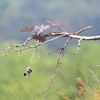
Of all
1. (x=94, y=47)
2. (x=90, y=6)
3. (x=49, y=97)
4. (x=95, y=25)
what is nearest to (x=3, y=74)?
(x=49, y=97)

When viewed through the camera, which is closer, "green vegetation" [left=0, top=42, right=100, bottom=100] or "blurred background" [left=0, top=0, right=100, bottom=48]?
"green vegetation" [left=0, top=42, right=100, bottom=100]

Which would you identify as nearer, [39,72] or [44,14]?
[39,72]

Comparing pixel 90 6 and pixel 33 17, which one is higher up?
pixel 90 6

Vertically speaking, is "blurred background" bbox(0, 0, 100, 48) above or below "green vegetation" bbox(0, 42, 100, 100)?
above

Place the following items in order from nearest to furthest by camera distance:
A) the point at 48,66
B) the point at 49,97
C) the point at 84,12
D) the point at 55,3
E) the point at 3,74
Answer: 1. the point at 49,97
2. the point at 3,74
3. the point at 48,66
4. the point at 84,12
5. the point at 55,3

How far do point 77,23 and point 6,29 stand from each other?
366 inches

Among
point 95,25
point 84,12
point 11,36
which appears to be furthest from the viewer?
point 84,12

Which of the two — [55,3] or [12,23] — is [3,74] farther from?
[55,3]

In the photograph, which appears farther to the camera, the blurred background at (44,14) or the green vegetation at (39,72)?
the blurred background at (44,14)

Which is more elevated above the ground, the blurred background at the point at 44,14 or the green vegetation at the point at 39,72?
the blurred background at the point at 44,14

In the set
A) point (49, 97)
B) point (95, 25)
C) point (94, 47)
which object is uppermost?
point (95, 25)

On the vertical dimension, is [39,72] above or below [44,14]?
below

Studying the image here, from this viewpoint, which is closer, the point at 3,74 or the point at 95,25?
the point at 3,74

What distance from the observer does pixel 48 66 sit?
20.8 m
